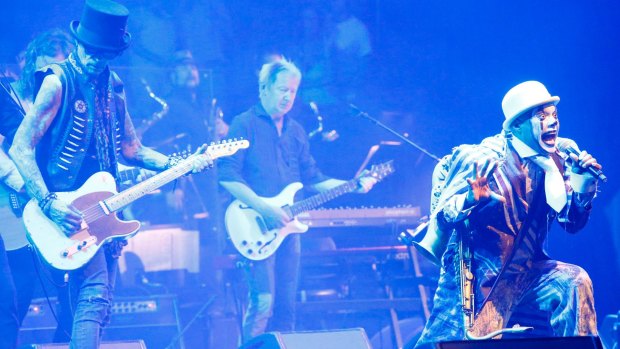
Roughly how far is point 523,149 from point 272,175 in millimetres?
2964

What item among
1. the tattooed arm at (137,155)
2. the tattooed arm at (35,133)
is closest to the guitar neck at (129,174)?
the tattooed arm at (137,155)

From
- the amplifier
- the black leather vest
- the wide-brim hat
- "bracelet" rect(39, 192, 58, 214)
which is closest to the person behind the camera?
the wide-brim hat

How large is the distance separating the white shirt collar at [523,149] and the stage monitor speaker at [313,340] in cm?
184

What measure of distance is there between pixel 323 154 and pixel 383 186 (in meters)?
0.74

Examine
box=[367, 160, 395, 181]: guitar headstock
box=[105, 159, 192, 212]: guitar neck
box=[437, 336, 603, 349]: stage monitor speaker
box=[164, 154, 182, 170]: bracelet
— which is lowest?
box=[437, 336, 603, 349]: stage monitor speaker

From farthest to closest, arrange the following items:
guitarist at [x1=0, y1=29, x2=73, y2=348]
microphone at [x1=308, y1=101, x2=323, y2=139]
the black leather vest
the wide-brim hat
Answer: microphone at [x1=308, y1=101, x2=323, y2=139]
the black leather vest
guitarist at [x1=0, y1=29, x2=73, y2=348]
the wide-brim hat

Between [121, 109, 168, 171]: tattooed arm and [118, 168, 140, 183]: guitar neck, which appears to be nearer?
[121, 109, 168, 171]: tattooed arm

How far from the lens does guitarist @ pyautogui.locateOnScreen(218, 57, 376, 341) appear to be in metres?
6.79

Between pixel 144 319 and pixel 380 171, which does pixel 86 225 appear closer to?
pixel 144 319

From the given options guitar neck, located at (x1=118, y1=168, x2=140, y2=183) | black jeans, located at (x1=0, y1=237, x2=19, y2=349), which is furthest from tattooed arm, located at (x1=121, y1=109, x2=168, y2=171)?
black jeans, located at (x1=0, y1=237, x2=19, y2=349)

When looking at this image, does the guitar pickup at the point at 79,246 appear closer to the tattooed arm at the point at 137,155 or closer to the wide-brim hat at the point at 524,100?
the tattooed arm at the point at 137,155

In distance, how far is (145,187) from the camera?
5641mm

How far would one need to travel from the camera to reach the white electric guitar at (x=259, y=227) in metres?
6.85

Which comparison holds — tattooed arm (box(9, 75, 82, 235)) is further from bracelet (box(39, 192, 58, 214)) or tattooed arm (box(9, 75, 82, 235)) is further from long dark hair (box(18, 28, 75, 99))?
long dark hair (box(18, 28, 75, 99))
